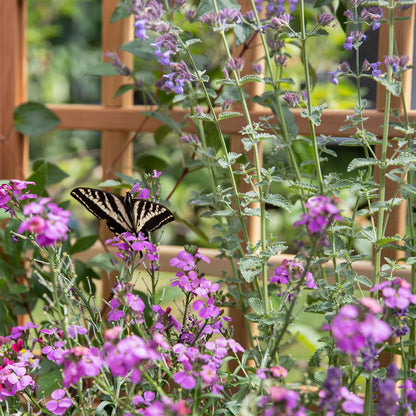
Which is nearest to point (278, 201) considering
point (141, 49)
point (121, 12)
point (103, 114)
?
point (141, 49)

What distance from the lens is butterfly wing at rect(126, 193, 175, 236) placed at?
1.13 m

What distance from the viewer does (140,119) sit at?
1.74m

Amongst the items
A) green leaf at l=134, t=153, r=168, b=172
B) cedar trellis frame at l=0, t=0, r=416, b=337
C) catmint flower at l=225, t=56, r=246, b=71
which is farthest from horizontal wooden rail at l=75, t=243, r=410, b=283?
catmint flower at l=225, t=56, r=246, b=71

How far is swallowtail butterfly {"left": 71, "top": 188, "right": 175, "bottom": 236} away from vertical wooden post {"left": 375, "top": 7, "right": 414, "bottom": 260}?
607 mm

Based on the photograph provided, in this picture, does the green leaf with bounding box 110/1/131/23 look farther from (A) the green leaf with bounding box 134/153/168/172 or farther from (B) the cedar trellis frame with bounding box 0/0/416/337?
(A) the green leaf with bounding box 134/153/168/172

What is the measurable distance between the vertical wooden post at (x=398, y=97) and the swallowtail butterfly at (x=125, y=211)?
0.61 meters

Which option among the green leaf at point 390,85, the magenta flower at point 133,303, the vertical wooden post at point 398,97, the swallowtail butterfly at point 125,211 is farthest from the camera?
the vertical wooden post at point 398,97

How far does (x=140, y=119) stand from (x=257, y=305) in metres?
0.82

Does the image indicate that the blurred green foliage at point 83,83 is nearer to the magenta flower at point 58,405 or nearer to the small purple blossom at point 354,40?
the small purple blossom at point 354,40

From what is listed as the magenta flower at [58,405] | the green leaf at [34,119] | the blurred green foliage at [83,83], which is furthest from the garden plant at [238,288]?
the blurred green foliage at [83,83]

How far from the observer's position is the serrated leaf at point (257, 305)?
3.60 feet

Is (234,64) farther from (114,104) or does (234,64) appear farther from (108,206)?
(114,104)

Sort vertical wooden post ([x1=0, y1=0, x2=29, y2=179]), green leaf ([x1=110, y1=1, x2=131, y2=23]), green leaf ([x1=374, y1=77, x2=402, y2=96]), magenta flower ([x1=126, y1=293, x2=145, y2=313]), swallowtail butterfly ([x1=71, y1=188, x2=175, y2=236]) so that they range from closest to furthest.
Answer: magenta flower ([x1=126, y1=293, x2=145, y2=313]) → green leaf ([x1=374, y1=77, x2=402, y2=96]) → swallowtail butterfly ([x1=71, y1=188, x2=175, y2=236]) → green leaf ([x1=110, y1=1, x2=131, y2=23]) → vertical wooden post ([x1=0, y1=0, x2=29, y2=179])

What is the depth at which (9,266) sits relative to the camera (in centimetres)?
169
